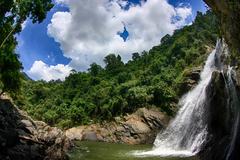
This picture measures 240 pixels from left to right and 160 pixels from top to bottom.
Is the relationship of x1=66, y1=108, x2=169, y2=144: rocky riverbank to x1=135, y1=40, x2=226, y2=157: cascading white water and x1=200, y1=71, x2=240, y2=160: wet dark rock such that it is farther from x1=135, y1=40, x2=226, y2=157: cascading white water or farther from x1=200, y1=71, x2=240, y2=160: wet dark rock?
x1=200, y1=71, x2=240, y2=160: wet dark rock

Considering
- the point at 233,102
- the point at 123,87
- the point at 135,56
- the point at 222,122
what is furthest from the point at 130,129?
the point at 135,56

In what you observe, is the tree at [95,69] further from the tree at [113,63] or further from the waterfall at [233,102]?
the waterfall at [233,102]

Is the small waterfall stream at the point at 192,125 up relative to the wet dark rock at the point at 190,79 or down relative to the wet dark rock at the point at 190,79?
down

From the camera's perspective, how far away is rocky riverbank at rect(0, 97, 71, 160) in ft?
100

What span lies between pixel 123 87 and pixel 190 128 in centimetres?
3395

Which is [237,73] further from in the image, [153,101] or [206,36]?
[206,36]

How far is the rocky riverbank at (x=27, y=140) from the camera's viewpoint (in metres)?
30.6

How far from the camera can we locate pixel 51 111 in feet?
310

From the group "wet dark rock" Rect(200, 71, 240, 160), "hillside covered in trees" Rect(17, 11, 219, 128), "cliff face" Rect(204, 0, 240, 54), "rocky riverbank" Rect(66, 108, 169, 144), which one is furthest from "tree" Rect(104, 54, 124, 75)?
"cliff face" Rect(204, 0, 240, 54)

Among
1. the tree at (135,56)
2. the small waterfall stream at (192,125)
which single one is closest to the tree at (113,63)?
the tree at (135,56)

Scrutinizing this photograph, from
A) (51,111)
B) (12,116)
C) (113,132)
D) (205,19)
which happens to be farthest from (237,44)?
(205,19)

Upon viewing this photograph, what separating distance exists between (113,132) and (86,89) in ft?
103

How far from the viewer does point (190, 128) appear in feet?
179

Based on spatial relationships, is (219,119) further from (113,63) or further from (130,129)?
(113,63)
